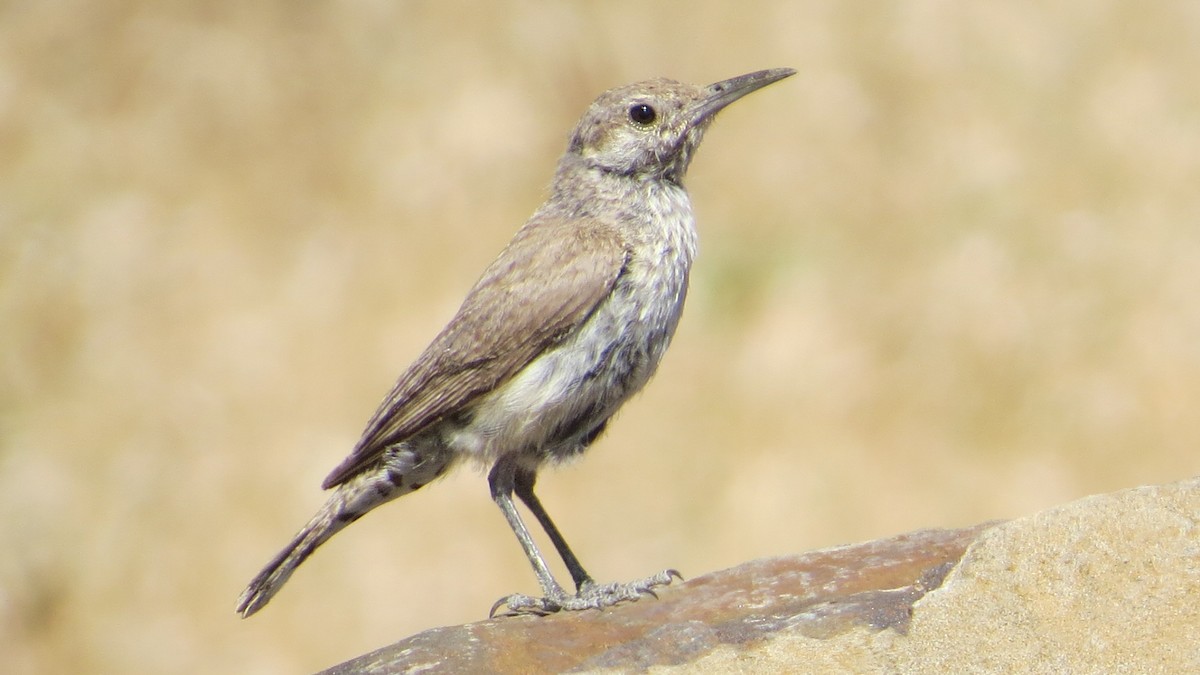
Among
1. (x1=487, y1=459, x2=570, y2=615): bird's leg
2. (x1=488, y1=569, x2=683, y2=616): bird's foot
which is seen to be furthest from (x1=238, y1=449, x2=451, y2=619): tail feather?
(x1=488, y1=569, x2=683, y2=616): bird's foot

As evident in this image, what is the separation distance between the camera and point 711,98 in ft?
21.6

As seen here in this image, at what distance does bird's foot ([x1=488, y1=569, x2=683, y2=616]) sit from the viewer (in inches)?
201

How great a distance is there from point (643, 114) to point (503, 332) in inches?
50.4

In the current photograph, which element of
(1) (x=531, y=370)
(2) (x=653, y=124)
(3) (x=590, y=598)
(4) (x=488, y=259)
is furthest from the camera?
(4) (x=488, y=259)

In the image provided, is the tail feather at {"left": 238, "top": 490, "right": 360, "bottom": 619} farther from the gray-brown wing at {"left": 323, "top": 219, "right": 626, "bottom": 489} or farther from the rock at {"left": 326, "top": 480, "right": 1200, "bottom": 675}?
the rock at {"left": 326, "top": 480, "right": 1200, "bottom": 675}

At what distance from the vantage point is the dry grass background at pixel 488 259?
11469 mm

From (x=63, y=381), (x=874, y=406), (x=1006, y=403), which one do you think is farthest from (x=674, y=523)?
(x=63, y=381)

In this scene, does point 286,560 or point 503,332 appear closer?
point 286,560

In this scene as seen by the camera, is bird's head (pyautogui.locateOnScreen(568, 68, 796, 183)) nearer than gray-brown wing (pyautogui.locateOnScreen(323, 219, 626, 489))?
No

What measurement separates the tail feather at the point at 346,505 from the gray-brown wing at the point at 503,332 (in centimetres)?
7

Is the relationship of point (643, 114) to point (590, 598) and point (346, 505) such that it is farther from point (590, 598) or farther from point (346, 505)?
point (590, 598)

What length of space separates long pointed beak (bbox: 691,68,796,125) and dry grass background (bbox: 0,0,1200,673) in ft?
18.1

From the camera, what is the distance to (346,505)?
19.4 feet

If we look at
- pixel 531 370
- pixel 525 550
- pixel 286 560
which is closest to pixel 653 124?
pixel 531 370
